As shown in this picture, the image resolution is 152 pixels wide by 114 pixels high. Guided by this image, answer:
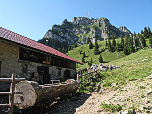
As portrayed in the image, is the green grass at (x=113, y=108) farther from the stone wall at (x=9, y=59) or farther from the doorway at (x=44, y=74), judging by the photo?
the doorway at (x=44, y=74)

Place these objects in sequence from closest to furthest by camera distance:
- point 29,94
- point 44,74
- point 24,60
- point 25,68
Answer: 1. point 29,94
2. point 24,60
3. point 25,68
4. point 44,74

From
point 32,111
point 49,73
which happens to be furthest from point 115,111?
point 49,73

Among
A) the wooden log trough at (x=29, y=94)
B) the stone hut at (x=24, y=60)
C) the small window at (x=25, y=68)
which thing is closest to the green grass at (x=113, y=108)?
the wooden log trough at (x=29, y=94)

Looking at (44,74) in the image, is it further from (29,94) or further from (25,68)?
(29,94)

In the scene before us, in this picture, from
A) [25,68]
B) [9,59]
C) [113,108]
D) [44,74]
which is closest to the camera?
[113,108]

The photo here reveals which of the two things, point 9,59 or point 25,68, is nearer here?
point 9,59

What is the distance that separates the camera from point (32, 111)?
5812 mm

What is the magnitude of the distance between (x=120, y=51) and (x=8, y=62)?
227 ft

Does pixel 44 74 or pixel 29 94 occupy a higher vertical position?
pixel 44 74

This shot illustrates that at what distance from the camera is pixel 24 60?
40.8 ft

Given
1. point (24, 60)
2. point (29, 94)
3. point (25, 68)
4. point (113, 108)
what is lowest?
point (113, 108)

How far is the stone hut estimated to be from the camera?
10422 millimetres

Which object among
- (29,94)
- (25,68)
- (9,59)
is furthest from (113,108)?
(25,68)

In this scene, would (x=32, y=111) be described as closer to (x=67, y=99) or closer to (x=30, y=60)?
(x=67, y=99)
